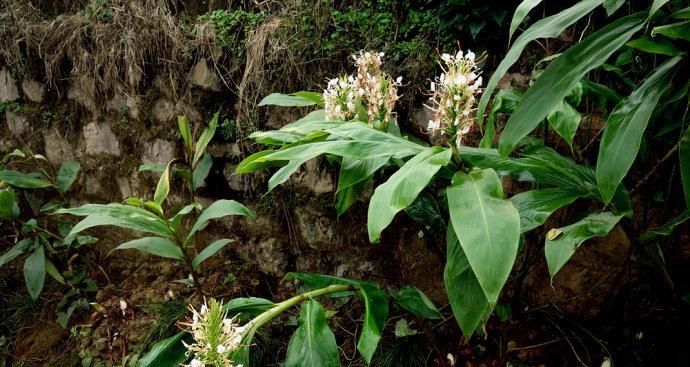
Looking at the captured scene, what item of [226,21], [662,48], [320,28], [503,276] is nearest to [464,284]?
[503,276]

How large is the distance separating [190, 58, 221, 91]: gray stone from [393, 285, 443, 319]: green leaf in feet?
4.65

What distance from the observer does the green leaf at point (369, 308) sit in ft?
3.52

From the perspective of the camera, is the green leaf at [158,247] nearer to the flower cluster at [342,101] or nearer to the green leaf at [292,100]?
the green leaf at [292,100]

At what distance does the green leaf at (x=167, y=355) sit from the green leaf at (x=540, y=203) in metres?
0.90

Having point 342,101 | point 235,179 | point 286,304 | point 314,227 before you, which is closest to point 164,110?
point 235,179

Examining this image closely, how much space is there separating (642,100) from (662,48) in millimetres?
114

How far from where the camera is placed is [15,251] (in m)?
2.36

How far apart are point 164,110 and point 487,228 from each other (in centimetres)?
212

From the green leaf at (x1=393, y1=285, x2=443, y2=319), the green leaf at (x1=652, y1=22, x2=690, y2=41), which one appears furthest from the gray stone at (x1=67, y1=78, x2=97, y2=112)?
the green leaf at (x1=652, y1=22, x2=690, y2=41)

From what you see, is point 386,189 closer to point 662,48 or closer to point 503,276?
point 503,276

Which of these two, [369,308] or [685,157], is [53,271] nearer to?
[369,308]

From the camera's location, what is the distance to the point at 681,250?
1488 millimetres

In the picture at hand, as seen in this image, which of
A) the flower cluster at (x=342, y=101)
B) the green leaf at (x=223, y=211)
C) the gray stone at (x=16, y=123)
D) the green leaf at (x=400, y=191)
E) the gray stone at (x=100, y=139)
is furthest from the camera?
the gray stone at (x=16, y=123)

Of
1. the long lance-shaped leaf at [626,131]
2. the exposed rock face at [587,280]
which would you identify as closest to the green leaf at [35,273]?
the exposed rock face at [587,280]
